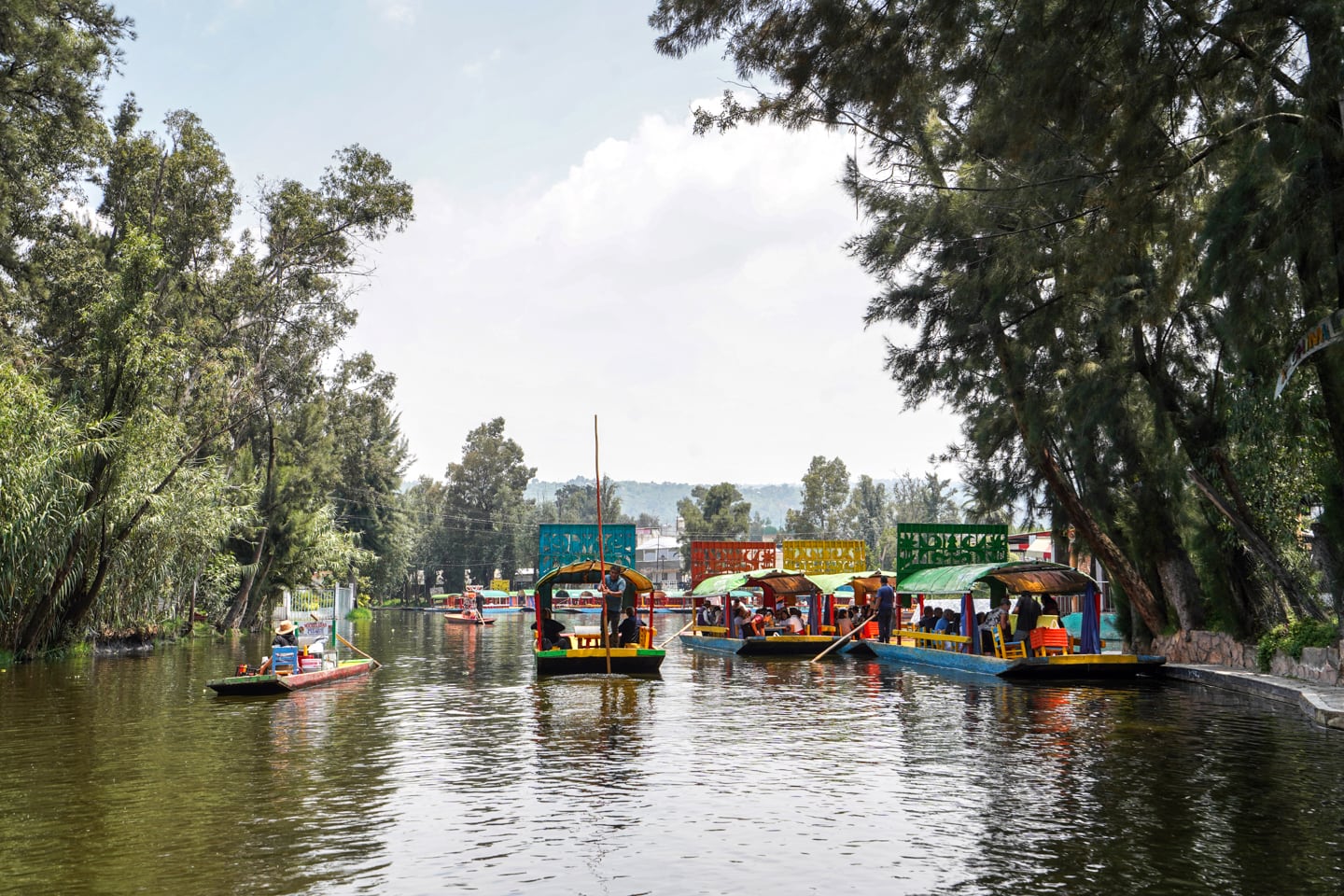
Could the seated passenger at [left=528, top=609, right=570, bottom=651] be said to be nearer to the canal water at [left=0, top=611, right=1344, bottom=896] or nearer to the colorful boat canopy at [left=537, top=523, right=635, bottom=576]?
the colorful boat canopy at [left=537, top=523, right=635, bottom=576]

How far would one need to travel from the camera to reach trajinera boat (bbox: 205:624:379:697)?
72.5 feet

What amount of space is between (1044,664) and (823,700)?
5.39 meters

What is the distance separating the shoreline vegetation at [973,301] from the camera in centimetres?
1164

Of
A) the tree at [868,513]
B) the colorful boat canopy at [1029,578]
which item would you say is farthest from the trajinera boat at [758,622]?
the tree at [868,513]

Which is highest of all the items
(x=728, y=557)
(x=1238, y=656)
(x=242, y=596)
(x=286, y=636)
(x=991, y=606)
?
(x=728, y=557)

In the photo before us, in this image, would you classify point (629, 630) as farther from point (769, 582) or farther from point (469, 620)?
point (469, 620)

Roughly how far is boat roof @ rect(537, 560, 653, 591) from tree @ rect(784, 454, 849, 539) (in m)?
80.6

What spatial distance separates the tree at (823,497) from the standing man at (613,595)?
266ft

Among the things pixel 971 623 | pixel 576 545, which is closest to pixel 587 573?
pixel 576 545

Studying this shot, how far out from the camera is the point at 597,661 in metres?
25.4

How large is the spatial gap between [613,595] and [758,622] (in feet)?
37.1

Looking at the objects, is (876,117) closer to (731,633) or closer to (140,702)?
(140,702)

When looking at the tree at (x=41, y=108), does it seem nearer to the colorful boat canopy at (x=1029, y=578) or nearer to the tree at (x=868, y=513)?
the colorful boat canopy at (x=1029, y=578)

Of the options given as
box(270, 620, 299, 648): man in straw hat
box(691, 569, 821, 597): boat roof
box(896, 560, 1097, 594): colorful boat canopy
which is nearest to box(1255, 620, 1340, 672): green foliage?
box(896, 560, 1097, 594): colorful boat canopy
